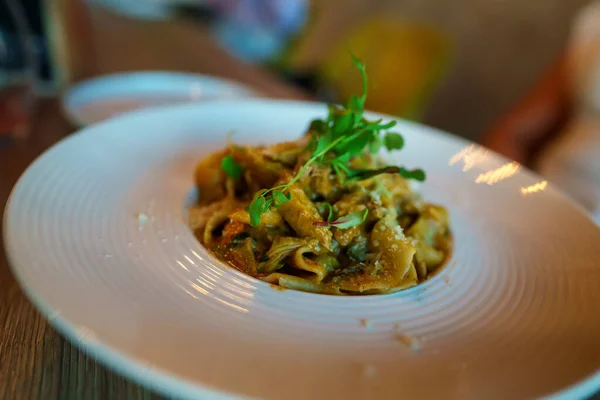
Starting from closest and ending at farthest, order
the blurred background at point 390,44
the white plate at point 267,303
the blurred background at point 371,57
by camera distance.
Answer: the white plate at point 267,303 → the blurred background at point 371,57 → the blurred background at point 390,44

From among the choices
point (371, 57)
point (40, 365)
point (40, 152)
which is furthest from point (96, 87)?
point (371, 57)

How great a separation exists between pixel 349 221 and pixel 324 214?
0.07 metres

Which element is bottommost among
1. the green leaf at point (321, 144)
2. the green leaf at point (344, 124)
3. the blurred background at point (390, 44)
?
the blurred background at point (390, 44)

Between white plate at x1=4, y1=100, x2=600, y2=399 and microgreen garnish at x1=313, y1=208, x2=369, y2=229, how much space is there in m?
0.20

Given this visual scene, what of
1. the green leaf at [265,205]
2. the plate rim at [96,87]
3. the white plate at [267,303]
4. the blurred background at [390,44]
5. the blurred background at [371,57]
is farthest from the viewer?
the blurred background at [390,44]

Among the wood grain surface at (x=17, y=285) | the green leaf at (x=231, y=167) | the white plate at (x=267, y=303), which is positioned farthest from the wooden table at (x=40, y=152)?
the green leaf at (x=231, y=167)

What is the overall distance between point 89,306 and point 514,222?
104cm

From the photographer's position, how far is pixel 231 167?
120cm

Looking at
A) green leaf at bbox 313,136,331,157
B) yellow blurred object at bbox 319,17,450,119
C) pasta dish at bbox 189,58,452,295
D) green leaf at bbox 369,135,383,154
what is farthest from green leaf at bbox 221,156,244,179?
yellow blurred object at bbox 319,17,450,119

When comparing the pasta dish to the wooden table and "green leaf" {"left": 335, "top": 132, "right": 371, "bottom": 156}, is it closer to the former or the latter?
"green leaf" {"left": 335, "top": 132, "right": 371, "bottom": 156}

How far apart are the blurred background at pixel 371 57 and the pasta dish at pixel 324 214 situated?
29 centimetres

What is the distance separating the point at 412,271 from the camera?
1.04 meters

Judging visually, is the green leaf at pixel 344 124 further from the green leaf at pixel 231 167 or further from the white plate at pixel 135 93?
the white plate at pixel 135 93

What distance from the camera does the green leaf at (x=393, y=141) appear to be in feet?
4.11
